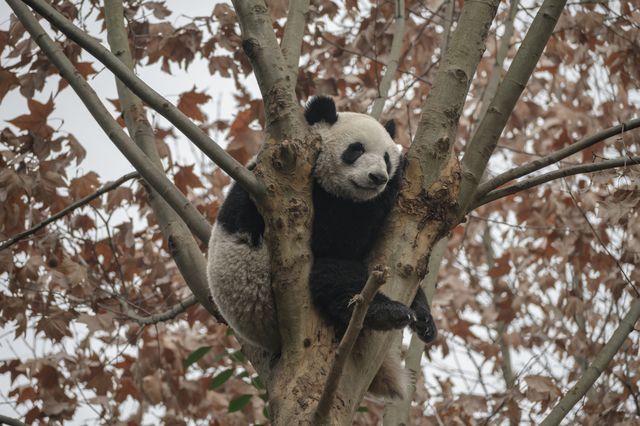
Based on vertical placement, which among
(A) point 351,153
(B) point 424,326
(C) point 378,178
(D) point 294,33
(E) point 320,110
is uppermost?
(D) point 294,33

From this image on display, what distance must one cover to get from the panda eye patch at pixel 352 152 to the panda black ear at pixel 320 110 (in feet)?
0.94

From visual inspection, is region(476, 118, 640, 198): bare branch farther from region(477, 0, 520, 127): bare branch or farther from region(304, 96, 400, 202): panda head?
region(477, 0, 520, 127): bare branch

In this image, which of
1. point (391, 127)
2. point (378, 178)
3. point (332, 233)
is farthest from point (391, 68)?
point (332, 233)

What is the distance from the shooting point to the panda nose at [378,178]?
14.8 ft

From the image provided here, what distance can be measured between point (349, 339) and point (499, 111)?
1660 mm

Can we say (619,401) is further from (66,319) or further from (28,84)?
(28,84)

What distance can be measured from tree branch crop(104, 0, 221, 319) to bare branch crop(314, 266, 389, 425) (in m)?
1.59

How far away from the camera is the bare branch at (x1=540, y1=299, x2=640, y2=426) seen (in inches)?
160

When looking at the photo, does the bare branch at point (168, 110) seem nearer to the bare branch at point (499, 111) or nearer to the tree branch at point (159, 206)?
the tree branch at point (159, 206)

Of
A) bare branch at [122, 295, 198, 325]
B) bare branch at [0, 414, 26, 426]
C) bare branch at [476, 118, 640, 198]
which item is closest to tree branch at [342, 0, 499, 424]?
bare branch at [476, 118, 640, 198]

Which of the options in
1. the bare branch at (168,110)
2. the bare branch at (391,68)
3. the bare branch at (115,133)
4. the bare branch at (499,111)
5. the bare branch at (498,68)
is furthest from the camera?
the bare branch at (498,68)

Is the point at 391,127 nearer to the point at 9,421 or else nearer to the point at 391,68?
the point at 391,68

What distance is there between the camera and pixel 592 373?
14.4 ft

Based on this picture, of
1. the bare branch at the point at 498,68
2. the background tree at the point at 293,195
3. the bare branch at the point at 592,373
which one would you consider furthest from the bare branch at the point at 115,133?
the bare branch at the point at 498,68
